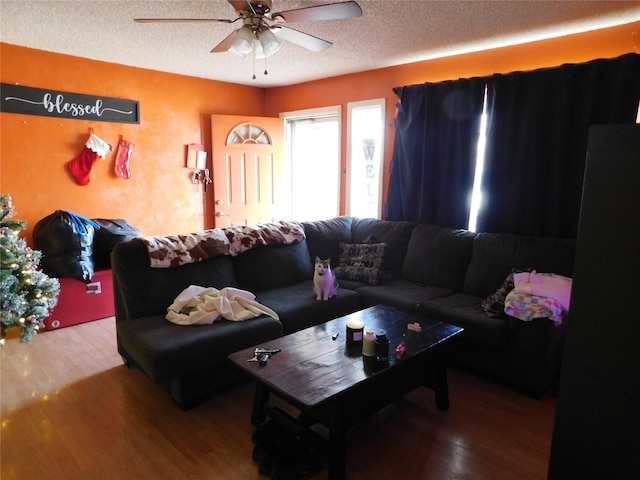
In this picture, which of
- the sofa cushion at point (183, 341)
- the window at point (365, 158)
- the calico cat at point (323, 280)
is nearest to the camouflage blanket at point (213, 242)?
the sofa cushion at point (183, 341)

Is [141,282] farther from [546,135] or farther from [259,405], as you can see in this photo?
[546,135]

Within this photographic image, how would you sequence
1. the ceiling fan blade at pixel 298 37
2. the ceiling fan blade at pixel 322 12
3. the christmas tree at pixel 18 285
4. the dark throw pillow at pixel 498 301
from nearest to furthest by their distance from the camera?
the ceiling fan blade at pixel 322 12, the ceiling fan blade at pixel 298 37, the christmas tree at pixel 18 285, the dark throw pillow at pixel 498 301

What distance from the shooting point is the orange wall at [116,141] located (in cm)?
352

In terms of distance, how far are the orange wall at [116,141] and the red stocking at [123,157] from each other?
52mm

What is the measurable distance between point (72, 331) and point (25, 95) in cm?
208

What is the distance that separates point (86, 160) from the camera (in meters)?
3.87

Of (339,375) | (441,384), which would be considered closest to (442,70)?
(441,384)

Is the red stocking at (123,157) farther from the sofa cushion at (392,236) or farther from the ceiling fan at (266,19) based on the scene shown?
the sofa cushion at (392,236)

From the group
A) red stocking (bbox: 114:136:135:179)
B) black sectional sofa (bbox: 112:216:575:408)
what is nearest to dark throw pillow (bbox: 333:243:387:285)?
black sectional sofa (bbox: 112:216:575:408)

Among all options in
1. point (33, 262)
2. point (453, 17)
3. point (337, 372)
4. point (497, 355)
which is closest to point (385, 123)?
point (453, 17)

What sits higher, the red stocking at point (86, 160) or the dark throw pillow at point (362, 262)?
the red stocking at point (86, 160)

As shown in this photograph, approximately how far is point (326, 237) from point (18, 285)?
7.84 ft

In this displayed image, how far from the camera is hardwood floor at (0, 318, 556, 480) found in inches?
74.5

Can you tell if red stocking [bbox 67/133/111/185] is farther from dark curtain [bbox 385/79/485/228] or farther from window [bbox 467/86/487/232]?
window [bbox 467/86/487/232]
